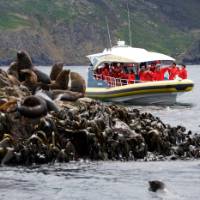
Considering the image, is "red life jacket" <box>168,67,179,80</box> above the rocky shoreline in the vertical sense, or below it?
above

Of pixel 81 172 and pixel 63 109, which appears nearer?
pixel 81 172

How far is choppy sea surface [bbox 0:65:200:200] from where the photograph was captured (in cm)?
2238

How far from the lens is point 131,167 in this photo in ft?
87.2

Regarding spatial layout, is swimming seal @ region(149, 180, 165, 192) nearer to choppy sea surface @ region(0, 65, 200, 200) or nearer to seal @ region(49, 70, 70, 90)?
choppy sea surface @ region(0, 65, 200, 200)

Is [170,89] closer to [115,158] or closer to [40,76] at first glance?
[40,76]

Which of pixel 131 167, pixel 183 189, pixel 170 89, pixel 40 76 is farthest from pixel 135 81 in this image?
pixel 183 189

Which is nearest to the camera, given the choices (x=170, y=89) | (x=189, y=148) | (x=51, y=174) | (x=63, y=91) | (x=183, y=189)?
(x=183, y=189)

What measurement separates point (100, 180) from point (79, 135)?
3262 millimetres

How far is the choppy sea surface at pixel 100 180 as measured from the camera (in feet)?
73.4

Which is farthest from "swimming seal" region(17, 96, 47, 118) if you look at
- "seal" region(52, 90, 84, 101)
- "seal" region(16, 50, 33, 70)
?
"seal" region(16, 50, 33, 70)

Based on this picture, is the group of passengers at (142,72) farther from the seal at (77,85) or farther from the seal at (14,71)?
the seal at (14,71)

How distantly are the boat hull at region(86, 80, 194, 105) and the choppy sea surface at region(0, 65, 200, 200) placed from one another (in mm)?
25641

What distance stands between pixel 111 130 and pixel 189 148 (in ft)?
9.48

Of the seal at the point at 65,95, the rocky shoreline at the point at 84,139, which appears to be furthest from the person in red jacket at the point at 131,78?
the rocky shoreline at the point at 84,139
